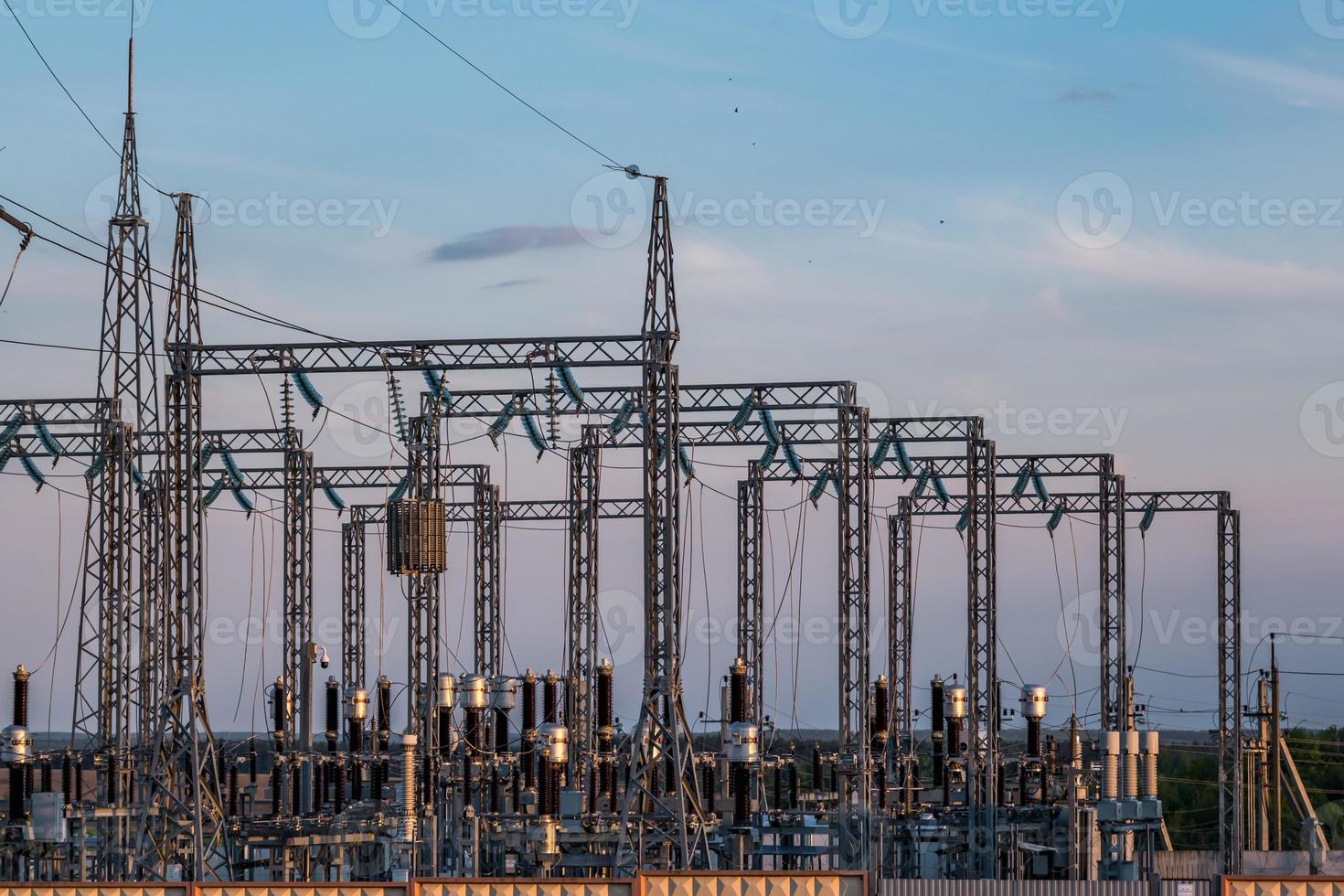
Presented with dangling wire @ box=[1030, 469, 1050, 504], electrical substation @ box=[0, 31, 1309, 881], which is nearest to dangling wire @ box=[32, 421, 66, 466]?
electrical substation @ box=[0, 31, 1309, 881]

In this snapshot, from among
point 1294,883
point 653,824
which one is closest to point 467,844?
point 653,824

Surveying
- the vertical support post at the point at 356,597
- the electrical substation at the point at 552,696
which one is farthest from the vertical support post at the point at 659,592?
the vertical support post at the point at 356,597

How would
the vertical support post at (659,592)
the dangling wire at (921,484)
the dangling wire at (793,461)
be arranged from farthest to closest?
the dangling wire at (921,484)
the dangling wire at (793,461)
the vertical support post at (659,592)

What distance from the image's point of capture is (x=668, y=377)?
28000 mm

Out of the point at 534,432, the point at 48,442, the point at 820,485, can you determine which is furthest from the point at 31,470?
the point at 820,485

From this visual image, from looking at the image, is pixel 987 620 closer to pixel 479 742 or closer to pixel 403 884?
pixel 479 742

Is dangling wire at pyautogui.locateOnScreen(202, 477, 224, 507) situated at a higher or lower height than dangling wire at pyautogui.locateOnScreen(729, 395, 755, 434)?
lower

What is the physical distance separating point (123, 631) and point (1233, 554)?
2279cm

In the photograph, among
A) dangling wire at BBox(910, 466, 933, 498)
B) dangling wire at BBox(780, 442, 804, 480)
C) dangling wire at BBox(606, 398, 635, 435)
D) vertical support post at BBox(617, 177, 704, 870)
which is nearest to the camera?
vertical support post at BBox(617, 177, 704, 870)

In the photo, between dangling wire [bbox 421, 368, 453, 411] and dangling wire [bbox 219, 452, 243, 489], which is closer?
dangling wire [bbox 421, 368, 453, 411]

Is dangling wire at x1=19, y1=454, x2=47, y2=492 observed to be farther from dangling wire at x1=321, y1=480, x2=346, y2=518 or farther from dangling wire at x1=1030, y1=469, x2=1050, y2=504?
dangling wire at x1=1030, y1=469, x2=1050, y2=504

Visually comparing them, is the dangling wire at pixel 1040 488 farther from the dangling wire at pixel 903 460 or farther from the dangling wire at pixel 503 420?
the dangling wire at pixel 503 420

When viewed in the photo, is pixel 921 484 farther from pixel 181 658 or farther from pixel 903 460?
pixel 181 658

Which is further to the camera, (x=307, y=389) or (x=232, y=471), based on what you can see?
(x=232, y=471)
